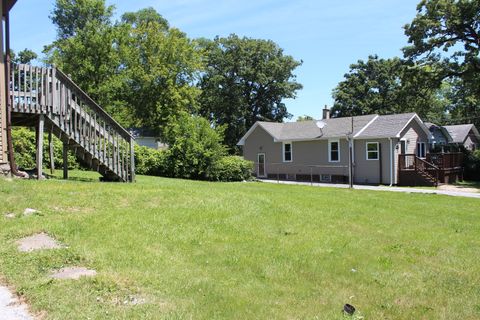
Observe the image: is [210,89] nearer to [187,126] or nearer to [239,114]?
[239,114]

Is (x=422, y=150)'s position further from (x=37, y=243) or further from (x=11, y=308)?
(x=11, y=308)

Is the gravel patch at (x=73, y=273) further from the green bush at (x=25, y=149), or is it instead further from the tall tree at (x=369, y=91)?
the tall tree at (x=369, y=91)

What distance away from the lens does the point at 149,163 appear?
26500 mm

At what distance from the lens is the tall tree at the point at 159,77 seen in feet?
129

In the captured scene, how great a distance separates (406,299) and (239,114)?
155ft

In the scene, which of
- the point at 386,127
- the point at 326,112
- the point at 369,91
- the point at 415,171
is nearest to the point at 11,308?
the point at 415,171

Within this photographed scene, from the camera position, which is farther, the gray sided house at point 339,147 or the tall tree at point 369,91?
the tall tree at point 369,91

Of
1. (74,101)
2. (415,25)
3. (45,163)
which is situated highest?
(415,25)

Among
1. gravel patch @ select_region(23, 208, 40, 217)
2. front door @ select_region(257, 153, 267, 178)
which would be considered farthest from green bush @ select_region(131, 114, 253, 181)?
gravel patch @ select_region(23, 208, 40, 217)

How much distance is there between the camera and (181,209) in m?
9.43

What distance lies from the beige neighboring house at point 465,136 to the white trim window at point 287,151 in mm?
13321

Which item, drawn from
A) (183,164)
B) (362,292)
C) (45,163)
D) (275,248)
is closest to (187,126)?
(183,164)

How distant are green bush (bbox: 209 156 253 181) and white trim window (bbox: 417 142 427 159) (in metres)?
12.3

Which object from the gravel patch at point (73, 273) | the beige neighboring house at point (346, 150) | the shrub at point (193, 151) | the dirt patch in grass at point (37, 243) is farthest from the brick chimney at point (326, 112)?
the gravel patch at point (73, 273)
